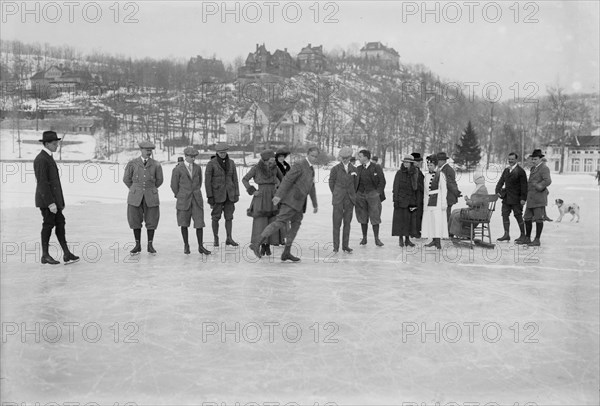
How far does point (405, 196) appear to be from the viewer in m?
9.49

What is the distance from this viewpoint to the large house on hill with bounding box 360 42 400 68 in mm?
70938

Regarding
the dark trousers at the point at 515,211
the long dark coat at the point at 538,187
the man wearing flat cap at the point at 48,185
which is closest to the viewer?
the man wearing flat cap at the point at 48,185

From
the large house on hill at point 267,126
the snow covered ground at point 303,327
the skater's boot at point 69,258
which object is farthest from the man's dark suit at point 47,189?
the large house on hill at point 267,126

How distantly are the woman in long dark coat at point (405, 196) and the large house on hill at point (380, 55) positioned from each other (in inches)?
2382

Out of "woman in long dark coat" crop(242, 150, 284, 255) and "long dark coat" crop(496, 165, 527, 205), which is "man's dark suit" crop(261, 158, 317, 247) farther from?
"long dark coat" crop(496, 165, 527, 205)

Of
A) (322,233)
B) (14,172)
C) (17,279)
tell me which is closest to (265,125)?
(14,172)

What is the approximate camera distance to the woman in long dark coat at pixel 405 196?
945cm

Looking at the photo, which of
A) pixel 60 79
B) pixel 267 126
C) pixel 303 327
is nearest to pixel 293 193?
pixel 303 327

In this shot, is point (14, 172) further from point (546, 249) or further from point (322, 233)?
point (546, 249)

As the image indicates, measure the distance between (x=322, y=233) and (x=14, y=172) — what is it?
20.8 m

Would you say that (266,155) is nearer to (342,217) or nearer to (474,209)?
(342,217)

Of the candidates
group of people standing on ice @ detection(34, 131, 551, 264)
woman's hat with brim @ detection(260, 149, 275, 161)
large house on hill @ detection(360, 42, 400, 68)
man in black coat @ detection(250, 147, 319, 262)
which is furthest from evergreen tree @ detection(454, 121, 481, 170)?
man in black coat @ detection(250, 147, 319, 262)

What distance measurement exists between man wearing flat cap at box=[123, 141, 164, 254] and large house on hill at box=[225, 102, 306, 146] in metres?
42.6

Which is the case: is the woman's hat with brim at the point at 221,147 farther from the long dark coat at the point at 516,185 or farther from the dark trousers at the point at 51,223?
the long dark coat at the point at 516,185
